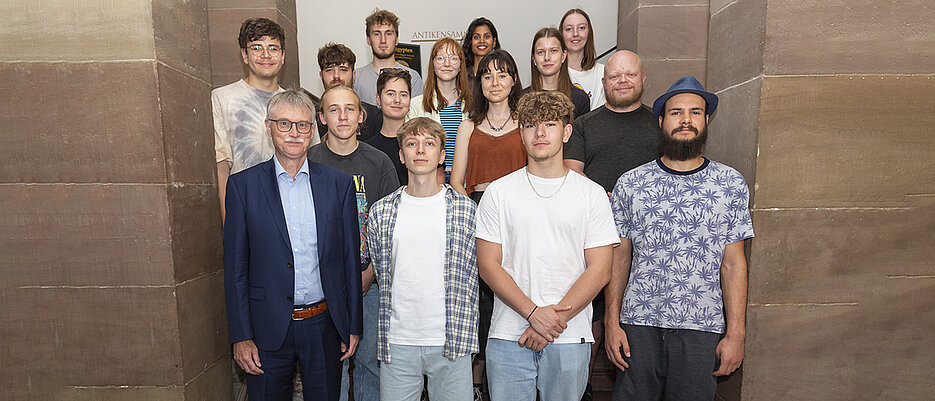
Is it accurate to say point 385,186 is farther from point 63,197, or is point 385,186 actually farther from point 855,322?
point 855,322

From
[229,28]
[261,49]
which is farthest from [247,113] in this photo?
[229,28]

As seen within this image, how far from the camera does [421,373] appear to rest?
2.19 meters

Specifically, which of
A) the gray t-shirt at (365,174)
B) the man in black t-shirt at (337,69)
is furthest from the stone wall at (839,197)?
the man in black t-shirt at (337,69)

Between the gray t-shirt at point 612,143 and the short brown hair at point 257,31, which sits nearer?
the gray t-shirt at point 612,143

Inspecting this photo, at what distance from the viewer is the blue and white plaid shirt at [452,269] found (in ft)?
7.08

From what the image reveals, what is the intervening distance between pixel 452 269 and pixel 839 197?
1.79 meters

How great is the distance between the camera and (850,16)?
235 cm

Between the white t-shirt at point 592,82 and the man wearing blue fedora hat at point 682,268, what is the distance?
52.4 inches

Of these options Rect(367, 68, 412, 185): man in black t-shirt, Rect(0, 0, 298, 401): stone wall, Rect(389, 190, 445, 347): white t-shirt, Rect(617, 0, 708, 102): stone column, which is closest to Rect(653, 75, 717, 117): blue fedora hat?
Rect(389, 190, 445, 347): white t-shirt

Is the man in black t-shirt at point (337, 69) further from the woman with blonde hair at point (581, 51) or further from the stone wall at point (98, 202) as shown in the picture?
the woman with blonde hair at point (581, 51)

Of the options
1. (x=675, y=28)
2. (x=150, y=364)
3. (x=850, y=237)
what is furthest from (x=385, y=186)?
(x=675, y=28)

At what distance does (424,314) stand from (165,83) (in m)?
1.49

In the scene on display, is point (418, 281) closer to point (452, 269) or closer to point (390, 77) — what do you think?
point (452, 269)

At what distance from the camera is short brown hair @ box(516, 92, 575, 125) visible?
2.15 metres
